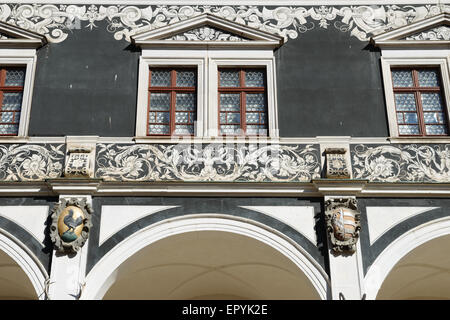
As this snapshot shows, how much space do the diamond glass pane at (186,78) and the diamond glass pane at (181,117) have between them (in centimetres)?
58

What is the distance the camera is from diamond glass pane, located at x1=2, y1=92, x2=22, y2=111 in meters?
12.2

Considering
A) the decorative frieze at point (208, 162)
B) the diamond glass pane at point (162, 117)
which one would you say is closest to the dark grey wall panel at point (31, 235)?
the decorative frieze at point (208, 162)

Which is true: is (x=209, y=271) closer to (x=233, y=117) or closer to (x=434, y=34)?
(x=233, y=117)

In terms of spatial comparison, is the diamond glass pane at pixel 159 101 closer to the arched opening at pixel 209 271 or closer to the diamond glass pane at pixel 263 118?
the diamond glass pane at pixel 263 118

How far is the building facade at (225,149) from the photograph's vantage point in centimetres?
1080

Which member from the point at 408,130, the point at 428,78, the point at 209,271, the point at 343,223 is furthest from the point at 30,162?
the point at 428,78

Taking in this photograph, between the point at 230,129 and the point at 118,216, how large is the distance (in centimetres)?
256

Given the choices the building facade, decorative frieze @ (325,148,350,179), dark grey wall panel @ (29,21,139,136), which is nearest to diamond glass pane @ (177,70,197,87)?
the building facade

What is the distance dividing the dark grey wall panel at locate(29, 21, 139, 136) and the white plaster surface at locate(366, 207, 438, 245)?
4307 mm
